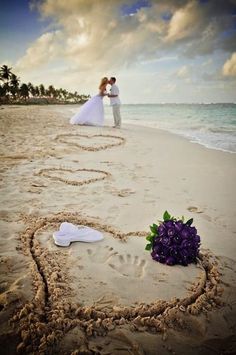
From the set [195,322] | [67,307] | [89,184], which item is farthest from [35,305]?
[89,184]

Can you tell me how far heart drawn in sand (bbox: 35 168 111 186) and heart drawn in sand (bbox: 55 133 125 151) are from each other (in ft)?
8.07

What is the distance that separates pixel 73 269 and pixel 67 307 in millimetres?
527

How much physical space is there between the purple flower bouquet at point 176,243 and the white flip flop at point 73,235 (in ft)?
2.66

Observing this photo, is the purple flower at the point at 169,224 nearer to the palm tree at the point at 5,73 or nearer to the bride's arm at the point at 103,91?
the bride's arm at the point at 103,91

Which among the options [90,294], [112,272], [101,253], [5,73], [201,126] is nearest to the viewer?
[90,294]

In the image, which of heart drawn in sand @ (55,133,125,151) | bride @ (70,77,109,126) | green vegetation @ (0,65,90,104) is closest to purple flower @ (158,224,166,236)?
heart drawn in sand @ (55,133,125,151)

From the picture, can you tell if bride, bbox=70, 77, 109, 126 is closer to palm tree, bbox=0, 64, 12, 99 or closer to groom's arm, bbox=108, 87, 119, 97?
groom's arm, bbox=108, 87, 119, 97

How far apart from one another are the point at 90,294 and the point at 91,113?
13.0 meters

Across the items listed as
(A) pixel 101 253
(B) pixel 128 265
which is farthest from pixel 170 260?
(A) pixel 101 253

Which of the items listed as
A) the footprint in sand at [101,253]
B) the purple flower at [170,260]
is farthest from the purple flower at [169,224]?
the footprint in sand at [101,253]

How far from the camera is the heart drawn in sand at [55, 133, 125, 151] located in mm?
8750

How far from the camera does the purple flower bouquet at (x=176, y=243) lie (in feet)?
8.43

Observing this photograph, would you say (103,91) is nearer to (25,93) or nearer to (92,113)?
(92,113)

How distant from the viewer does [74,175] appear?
567cm
